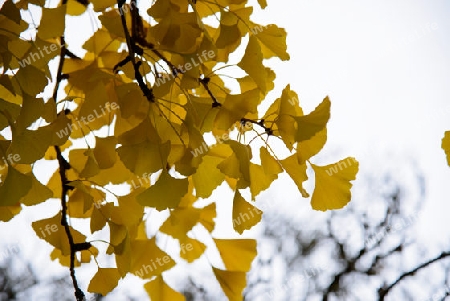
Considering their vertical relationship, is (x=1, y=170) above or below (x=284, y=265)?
above

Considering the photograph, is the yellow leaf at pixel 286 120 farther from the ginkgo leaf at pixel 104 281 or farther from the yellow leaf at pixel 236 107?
the ginkgo leaf at pixel 104 281

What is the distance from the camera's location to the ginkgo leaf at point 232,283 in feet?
1.48

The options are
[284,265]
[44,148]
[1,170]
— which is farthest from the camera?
[284,265]

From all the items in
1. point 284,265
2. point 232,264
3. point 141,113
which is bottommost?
point 284,265

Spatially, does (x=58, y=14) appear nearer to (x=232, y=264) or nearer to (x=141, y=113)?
(x=141, y=113)

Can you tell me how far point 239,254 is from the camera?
0.48 metres

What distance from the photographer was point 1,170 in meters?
0.43

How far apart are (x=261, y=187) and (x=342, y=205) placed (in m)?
0.07

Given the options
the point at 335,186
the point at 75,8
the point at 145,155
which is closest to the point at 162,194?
the point at 145,155

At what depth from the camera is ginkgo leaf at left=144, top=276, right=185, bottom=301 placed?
19.6 inches

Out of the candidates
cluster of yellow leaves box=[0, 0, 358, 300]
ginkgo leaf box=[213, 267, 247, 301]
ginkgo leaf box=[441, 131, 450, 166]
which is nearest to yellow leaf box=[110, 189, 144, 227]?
cluster of yellow leaves box=[0, 0, 358, 300]

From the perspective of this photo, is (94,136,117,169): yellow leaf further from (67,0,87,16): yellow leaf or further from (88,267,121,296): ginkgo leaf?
(67,0,87,16): yellow leaf

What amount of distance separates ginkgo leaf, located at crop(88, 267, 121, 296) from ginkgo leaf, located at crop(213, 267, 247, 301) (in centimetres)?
10

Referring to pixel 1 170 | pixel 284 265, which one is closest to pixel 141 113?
pixel 1 170
